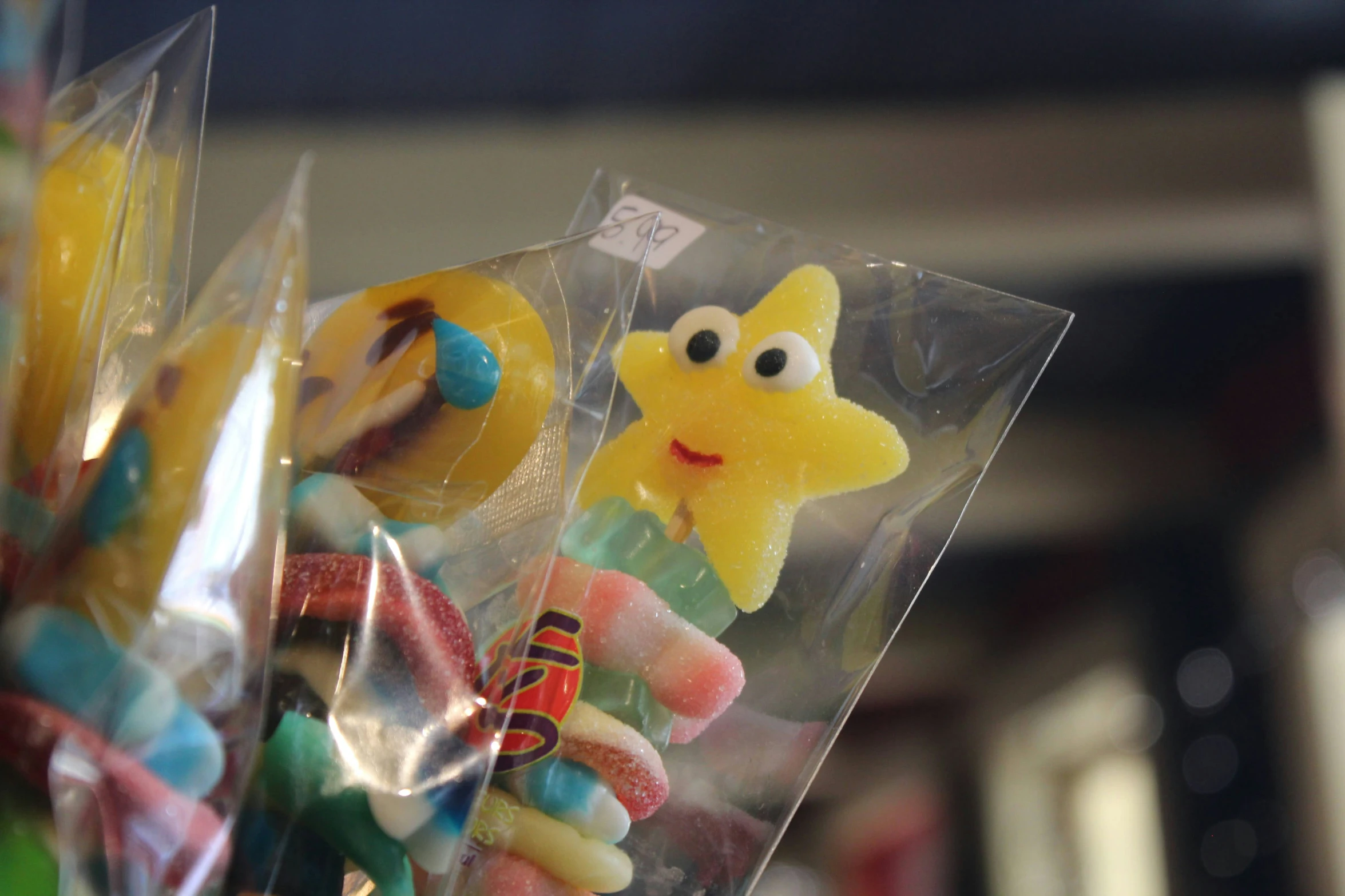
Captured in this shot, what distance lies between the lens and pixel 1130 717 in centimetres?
255

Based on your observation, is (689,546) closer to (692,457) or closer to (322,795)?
(692,457)

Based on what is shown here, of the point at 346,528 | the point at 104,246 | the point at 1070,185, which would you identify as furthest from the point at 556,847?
the point at 1070,185

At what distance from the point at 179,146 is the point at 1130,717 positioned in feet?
8.78

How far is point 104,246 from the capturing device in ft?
1.03

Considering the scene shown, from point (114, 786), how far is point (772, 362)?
26 centimetres

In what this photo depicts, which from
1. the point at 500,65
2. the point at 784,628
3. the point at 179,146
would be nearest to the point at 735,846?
the point at 784,628

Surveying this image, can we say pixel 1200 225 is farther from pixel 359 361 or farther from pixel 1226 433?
pixel 359 361

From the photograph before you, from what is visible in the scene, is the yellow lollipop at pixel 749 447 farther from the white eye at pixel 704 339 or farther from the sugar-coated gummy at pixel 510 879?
the sugar-coated gummy at pixel 510 879

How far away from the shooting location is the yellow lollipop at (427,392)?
318mm

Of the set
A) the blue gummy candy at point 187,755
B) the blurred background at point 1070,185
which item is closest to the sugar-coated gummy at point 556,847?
the blue gummy candy at point 187,755

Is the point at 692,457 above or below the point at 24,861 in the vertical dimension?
above

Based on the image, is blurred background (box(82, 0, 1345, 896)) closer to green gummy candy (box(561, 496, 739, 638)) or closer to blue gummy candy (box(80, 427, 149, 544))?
green gummy candy (box(561, 496, 739, 638))

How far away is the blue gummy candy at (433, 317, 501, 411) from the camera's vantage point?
31 centimetres

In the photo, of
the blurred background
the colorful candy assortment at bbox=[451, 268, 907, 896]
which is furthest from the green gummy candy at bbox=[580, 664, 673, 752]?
the blurred background
